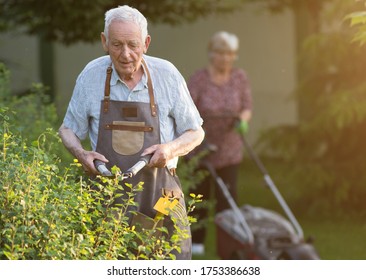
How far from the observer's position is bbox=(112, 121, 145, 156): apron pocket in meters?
4.63

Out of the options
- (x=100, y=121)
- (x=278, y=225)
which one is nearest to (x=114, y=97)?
(x=100, y=121)

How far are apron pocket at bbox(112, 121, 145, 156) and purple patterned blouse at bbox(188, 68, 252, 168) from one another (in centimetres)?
394

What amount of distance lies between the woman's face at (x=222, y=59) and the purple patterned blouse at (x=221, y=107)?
9 centimetres

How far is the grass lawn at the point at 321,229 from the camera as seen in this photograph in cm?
889

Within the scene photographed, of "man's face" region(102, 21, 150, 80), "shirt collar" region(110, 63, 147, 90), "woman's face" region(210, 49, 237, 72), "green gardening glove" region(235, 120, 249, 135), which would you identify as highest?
"woman's face" region(210, 49, 237, 72)

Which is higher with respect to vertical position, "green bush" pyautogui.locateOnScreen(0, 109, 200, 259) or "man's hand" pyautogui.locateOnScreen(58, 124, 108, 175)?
"man's hand" pyautogui.locateOnScreen(58, 124, 108, 175)

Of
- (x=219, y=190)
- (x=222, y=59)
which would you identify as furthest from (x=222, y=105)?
(x=219, y=190)

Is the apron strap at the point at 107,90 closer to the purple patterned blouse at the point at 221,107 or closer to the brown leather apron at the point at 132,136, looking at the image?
the brown leather apron at the point at 132,136

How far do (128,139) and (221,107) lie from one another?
401 cm

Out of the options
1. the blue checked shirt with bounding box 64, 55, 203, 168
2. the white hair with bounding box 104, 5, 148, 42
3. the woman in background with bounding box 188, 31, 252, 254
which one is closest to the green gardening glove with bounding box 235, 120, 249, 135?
the woman in background with bounding box 188, 31, 252, 254

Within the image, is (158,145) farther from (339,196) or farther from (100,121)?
(339,196)

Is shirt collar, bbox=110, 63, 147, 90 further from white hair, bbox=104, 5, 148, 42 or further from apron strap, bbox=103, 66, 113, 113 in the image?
white hair, bbox=104, 5, 148, 42

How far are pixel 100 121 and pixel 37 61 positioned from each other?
39.2 ft

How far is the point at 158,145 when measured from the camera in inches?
180
